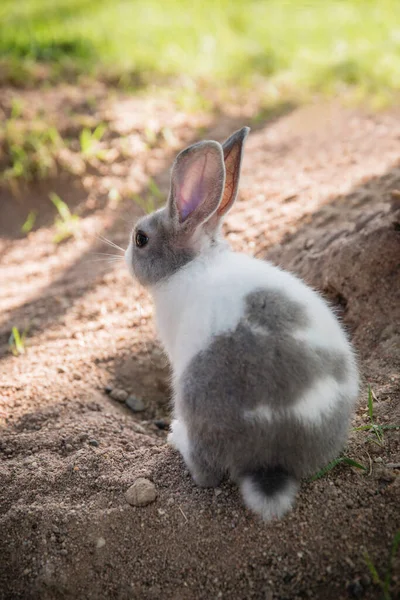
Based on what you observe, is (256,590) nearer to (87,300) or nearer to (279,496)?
(279,496)

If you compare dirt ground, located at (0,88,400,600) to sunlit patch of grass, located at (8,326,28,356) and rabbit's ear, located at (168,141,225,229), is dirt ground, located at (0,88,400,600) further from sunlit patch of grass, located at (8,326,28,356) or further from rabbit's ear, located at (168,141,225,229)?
rabbit's ear, located at (168,141,225,229)

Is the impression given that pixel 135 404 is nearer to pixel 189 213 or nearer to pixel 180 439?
pixel 180 439

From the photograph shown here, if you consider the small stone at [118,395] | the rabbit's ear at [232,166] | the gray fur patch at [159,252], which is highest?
the rabbit's ear at [232,166]

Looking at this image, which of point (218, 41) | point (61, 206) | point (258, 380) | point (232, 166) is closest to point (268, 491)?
point (258, 380)

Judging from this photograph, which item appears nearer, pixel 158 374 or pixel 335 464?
pixel 335 464

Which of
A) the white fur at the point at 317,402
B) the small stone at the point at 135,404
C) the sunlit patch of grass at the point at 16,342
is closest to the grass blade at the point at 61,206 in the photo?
the sunlit patch of grass at the point at 16,342

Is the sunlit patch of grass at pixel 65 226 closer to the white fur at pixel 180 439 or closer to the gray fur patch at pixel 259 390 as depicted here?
the white fur at pixel 180 439

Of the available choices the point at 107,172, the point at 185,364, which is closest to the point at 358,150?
the point at 107,172
